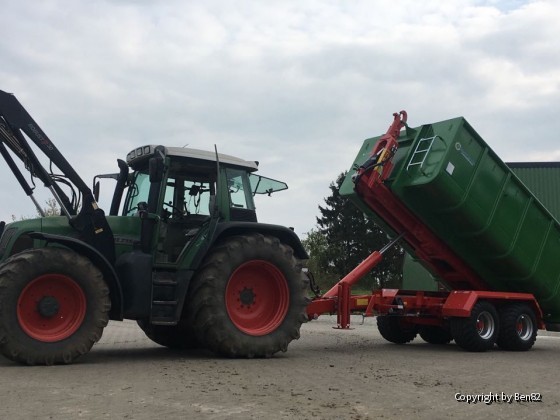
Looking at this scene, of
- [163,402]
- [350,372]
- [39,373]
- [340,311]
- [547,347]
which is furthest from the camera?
[547,347]

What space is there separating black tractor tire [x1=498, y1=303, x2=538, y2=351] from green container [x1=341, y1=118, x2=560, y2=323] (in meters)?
0.41

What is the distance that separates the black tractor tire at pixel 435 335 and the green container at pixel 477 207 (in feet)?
4.02

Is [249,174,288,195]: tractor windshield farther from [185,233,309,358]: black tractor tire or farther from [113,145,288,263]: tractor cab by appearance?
[185,233,309,358]: black tractor tire

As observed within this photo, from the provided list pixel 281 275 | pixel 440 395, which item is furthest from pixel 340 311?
pixel 440 395

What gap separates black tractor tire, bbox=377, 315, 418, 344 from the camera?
11.9 m

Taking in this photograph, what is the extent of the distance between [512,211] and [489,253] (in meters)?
0.78

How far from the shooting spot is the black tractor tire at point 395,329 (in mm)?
11930

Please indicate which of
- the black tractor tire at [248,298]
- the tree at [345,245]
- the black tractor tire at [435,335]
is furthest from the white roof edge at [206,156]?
the tree at [345,245]

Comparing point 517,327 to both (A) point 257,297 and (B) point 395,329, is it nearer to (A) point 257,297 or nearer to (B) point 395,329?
(B) point 395,329

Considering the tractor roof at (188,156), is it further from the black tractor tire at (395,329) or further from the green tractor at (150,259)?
the black tractor tire at (395,329)

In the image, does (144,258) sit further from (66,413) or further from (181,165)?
(66,413)

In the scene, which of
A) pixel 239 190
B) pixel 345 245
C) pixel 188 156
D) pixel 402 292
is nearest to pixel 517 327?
pixel 402 292

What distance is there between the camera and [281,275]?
29.7ft

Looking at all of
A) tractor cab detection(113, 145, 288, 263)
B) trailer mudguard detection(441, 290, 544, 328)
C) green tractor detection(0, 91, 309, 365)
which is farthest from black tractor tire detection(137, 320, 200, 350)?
trailer mudguard detection(441, 290, 544, 328)
